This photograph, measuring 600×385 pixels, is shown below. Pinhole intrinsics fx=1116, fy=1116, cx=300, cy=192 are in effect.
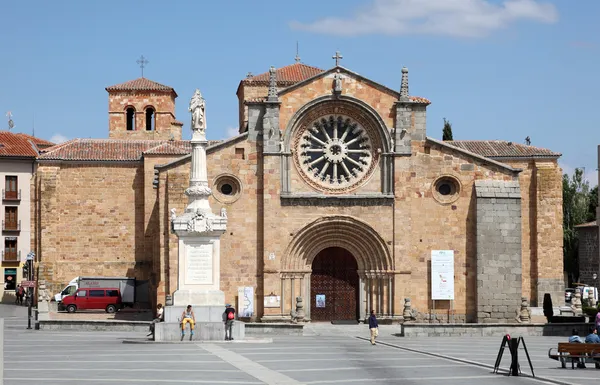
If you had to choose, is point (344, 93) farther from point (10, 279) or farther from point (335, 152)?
point (10, 279)

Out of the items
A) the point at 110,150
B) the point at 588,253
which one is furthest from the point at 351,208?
the point at 588,253

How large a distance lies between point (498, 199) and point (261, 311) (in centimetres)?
1109

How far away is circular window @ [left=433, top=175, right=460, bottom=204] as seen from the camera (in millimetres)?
47781

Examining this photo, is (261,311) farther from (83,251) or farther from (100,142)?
(100,142)

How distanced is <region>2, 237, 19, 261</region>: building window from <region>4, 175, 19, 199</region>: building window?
255cm

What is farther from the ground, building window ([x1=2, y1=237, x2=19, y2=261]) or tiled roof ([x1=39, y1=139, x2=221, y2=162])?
tiled roof ([x1=39, y1=139, x2=221, y2=162])

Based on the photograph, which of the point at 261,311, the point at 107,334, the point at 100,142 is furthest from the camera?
the point at 100,142

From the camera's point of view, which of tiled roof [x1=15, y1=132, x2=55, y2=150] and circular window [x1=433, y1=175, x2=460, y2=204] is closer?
circular window [x1=433, y1=175, x2=460, y2=204]

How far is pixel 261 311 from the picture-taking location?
46.8 m

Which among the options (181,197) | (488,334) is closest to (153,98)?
(181,197)

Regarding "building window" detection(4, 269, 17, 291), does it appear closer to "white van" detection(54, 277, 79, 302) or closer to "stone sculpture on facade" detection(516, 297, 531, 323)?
"white van" detection(54, 277, 79, 302)

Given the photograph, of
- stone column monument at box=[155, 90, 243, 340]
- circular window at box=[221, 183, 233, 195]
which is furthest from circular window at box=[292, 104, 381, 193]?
stone column monument at box=[155, 90, 243, 340]

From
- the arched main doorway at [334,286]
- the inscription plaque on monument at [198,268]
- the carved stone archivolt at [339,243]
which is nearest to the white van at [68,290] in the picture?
the carved stone archivolt at [339,243]

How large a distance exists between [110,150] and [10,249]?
37.8 feet
